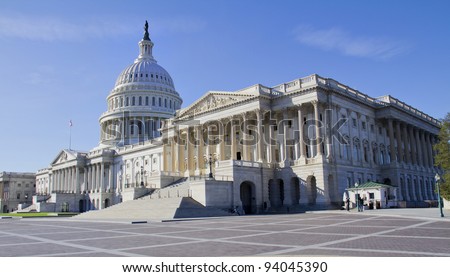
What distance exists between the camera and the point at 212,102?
72.3m

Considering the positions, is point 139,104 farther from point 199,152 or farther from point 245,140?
point 245,140

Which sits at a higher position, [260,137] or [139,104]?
[139,104]

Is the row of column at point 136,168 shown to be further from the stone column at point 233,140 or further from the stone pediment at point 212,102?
the stone column at point 233,140

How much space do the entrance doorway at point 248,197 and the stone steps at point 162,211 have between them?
1002 cm

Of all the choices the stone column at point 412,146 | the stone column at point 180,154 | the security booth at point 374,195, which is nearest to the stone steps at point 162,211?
the security booth at point 374,195

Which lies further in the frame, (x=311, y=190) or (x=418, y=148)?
(x=418, y=148)

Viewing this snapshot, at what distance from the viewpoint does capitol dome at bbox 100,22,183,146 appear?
13725 cm

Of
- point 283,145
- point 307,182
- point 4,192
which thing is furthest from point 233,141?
point 4,192

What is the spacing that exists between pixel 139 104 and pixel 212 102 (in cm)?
7553

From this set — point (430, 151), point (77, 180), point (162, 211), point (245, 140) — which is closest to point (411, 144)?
point (430, 151)

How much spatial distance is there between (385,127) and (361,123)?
29.9 feet

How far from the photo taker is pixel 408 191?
7325cm

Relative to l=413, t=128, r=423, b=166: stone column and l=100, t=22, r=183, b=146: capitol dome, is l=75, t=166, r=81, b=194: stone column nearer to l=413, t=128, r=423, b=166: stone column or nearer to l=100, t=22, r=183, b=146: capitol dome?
l=100, t=22, r=183, b=146: capitol dome

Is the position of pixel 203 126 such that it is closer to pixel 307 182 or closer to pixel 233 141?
pixel 233 141
